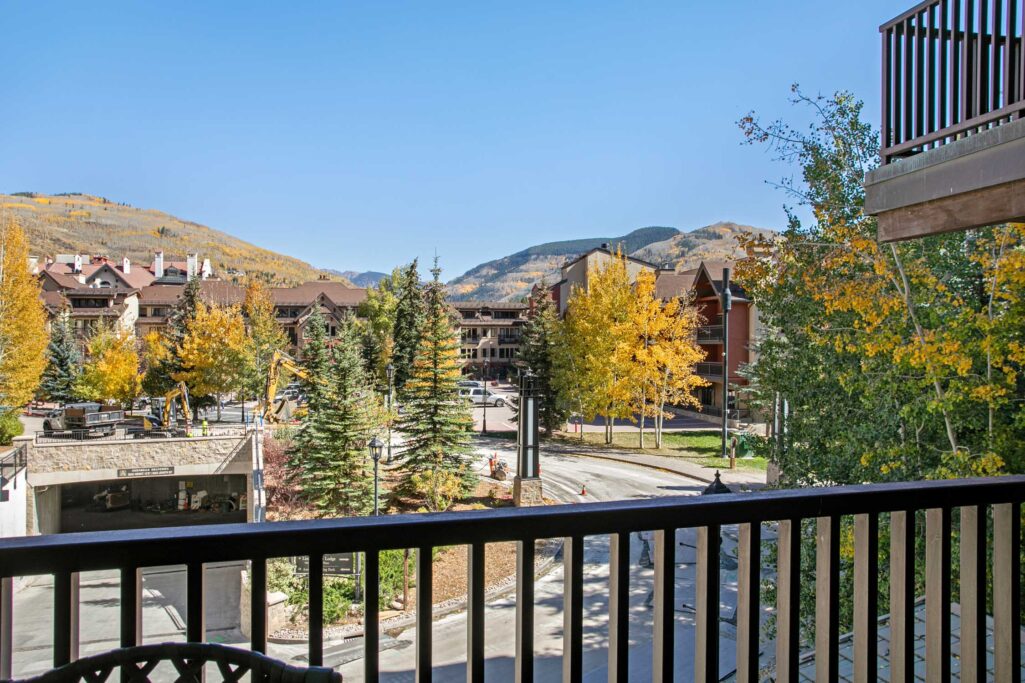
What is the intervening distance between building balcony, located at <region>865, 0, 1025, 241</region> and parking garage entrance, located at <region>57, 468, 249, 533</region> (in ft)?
67.1

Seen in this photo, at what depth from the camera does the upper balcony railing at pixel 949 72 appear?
3.06 meters

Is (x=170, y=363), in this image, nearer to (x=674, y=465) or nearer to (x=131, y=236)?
(x=674, y=465)

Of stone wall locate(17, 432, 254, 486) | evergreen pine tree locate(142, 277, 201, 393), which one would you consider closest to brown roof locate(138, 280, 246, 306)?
evergreen pine tree locate(142, 277, 201, 393)

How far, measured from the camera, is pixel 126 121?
18172mm

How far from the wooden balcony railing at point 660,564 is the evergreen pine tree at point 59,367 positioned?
3709 centimetres

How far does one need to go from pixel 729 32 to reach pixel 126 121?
15.9 meters

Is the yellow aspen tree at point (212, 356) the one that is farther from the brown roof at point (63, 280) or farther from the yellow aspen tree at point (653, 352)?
the brown roof at point (63, 280)

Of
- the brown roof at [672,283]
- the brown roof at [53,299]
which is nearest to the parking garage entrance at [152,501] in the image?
the brown roof at [672,283]

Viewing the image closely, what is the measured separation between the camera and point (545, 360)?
27109 mm

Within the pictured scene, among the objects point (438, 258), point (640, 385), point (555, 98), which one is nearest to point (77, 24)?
point (555, 98)

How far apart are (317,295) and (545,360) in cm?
3222

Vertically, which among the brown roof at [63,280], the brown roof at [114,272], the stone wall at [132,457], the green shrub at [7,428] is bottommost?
the stone wall at [132,457]

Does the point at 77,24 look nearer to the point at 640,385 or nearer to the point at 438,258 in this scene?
the point at 438,258

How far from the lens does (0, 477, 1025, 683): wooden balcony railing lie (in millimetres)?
1162
